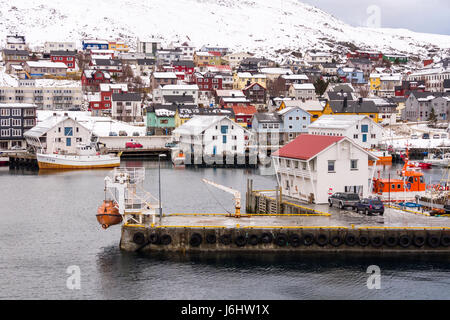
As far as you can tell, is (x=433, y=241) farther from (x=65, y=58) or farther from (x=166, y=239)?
(x=65, y=58)

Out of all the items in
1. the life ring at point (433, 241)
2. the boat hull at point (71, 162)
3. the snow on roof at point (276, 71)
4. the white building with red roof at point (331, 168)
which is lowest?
the life ring at point (433, 241)

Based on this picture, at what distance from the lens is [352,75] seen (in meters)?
160

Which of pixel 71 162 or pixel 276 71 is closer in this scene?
pixel 71 162

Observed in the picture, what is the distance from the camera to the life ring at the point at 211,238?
35094 millimetres

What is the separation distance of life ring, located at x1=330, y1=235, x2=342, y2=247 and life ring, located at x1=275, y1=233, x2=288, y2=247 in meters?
2.34

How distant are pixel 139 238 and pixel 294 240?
7.92 m

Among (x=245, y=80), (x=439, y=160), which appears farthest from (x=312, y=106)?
(x=245, y=80)

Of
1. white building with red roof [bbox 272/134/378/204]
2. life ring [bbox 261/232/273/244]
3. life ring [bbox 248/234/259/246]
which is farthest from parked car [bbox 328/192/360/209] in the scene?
life ring [bbox 248/234/259/246]

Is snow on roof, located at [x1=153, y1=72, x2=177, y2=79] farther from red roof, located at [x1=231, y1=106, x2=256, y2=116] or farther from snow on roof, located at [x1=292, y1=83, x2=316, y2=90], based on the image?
red roof, located at [x1=231, y1=106, x2=256, y2=116]

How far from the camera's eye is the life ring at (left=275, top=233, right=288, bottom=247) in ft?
116

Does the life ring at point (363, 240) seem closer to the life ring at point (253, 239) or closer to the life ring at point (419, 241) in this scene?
the life ring at point (419, 241)

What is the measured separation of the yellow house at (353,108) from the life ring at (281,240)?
242ft

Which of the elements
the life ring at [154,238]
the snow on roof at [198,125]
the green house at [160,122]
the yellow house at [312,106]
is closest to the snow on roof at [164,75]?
the green house at [160,122]

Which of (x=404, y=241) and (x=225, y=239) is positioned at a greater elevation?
(x=225, y=239)
